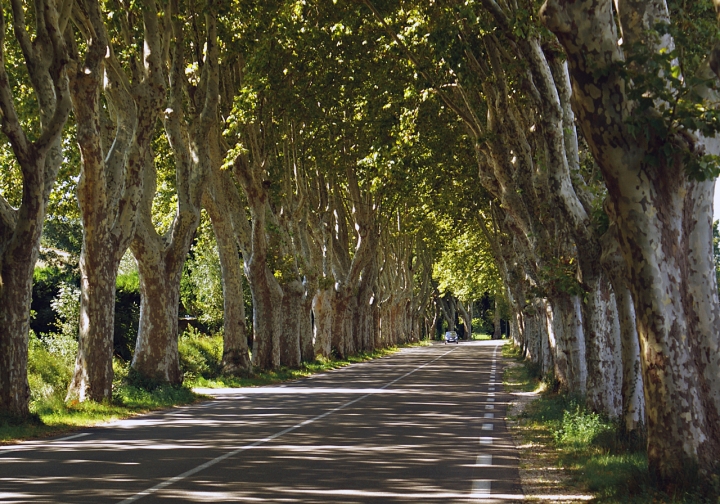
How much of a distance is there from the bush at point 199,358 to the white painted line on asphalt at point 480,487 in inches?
814

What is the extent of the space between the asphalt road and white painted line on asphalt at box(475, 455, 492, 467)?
2cm

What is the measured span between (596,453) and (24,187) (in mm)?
9990

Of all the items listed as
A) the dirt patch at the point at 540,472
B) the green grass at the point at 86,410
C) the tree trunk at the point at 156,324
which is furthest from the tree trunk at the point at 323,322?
the dirt patch at the point at 540,472

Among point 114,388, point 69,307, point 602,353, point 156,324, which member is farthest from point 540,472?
point 69,307

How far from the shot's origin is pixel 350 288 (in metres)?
49.9

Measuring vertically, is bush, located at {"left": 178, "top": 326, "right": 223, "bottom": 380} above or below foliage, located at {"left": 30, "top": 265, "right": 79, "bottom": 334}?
below

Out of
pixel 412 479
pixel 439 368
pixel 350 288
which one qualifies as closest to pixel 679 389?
pixel 412 479

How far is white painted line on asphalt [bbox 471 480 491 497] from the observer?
996 cm

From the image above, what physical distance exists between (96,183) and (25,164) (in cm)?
261

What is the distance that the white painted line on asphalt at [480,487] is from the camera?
9964mm

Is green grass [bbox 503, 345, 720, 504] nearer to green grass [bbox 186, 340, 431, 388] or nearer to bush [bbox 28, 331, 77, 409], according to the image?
bush [bbox 28, 331, 77, 409]

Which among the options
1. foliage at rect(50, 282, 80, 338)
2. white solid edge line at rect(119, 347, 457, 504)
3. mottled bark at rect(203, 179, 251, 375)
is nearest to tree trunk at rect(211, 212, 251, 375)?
mottled bark at rect(203, 179, 251, 375)

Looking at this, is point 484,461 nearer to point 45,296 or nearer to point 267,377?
point 267,377

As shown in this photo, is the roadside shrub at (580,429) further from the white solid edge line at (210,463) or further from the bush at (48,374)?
the bush at (48,374)
